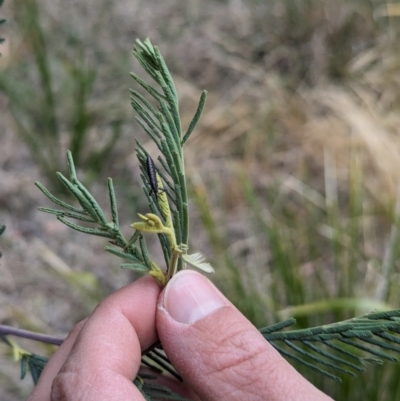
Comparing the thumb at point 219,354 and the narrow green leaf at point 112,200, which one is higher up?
the narrow green leaf at point 112,200

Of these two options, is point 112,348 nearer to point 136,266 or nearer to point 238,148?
point 136,266

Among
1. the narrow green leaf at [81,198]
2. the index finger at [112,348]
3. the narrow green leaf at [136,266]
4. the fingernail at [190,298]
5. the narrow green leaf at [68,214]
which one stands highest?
the narrow green leaf at [81,198]

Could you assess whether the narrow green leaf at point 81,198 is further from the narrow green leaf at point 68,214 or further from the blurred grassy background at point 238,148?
the blurred grassy background at point 238,148

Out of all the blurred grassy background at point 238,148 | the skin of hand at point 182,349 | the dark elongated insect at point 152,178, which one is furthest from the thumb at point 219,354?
the blurred grassy background at point 238,148

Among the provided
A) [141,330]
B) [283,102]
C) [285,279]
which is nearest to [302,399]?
[141,330]

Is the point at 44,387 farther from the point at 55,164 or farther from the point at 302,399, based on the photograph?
the point at 55,164

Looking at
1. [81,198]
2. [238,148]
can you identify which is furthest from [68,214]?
[238,148]
